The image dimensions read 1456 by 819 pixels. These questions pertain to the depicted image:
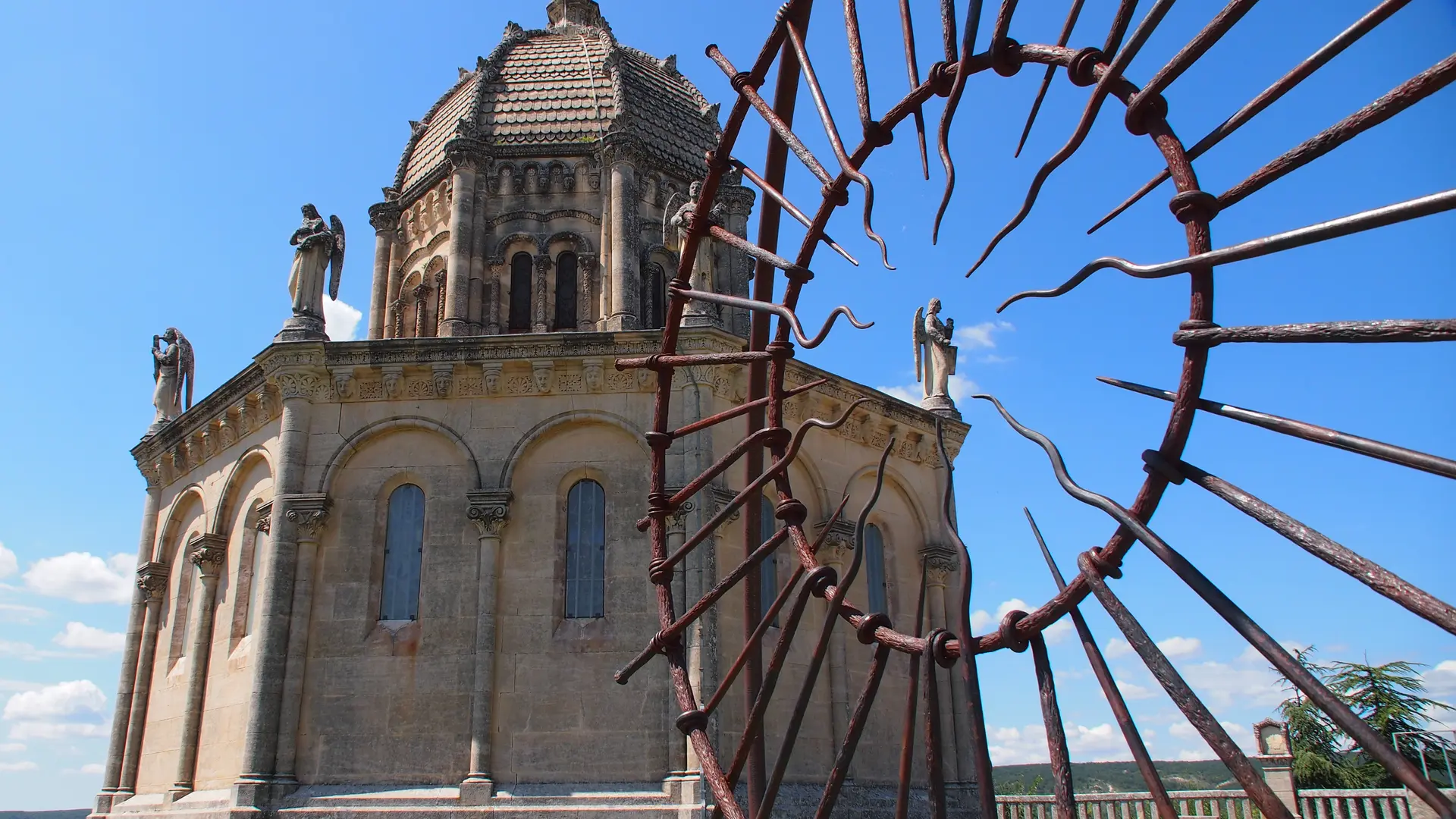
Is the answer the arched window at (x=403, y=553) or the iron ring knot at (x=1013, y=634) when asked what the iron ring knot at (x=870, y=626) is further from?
the arched window at (x=403, y=553)

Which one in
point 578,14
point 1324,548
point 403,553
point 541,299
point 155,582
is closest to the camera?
point 1324,548

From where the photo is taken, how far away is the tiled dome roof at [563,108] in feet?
81.3

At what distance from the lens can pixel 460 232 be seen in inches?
928

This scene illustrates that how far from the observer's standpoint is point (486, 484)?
17.2 metres

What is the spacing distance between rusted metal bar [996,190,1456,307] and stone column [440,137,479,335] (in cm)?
2036

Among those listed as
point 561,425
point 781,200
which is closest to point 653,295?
point 561,425

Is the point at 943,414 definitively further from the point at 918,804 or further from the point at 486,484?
the point at 486,484

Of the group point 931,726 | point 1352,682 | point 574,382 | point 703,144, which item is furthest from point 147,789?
point 1352,682

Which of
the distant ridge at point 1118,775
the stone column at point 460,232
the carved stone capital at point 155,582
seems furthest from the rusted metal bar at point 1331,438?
the distant ridge at point 1118,775

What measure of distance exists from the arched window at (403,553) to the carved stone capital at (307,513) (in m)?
0.97

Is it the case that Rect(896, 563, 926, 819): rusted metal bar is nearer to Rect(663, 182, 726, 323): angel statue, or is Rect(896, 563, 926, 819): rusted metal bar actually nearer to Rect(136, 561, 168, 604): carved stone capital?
Rect(663, 182, 726, 323): angel statue

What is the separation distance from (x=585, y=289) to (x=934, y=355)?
717cm

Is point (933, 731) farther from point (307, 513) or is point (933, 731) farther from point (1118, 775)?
point (1118, 775)

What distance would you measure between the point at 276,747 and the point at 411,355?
604cm
